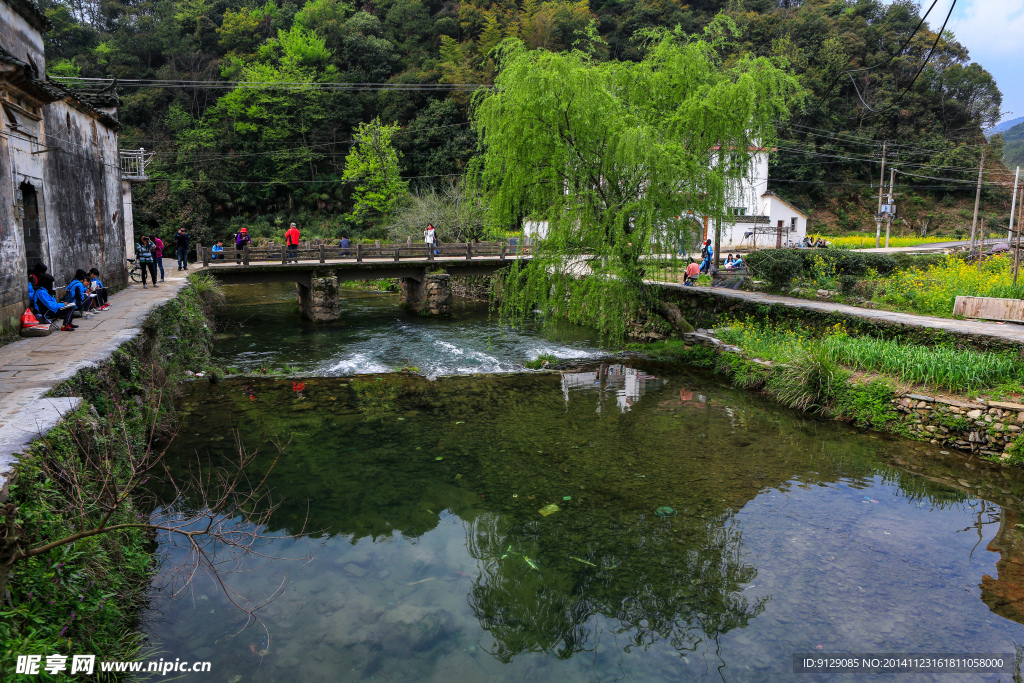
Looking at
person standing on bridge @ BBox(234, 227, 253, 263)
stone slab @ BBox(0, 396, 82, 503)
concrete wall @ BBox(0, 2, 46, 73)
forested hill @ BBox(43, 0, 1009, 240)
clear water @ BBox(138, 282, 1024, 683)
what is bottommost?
clear water @ BBox(138, 282, 1024, 683)

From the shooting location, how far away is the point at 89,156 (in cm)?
1600

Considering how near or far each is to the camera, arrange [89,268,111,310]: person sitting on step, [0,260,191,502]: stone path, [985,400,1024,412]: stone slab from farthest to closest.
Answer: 1. [89,268,111,310]: person sitting on step
2. [985,400,1024,412]: stone slab
3. [0,260,191,502]: stone path

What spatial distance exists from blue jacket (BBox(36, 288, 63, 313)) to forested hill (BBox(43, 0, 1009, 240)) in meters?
32.1

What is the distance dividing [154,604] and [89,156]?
15.0m

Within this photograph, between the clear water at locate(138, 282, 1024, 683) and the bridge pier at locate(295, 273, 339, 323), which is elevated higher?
the bridge pier at locate(295, 273, 339, 323)

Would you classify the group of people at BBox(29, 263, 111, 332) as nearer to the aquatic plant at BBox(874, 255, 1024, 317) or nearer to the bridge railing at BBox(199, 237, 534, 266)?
the bridge railing at BBox(199, 237, 534, 266)

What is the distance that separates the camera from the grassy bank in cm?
389

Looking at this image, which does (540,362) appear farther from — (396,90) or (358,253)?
(396,90)

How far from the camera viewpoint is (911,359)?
1100 cm

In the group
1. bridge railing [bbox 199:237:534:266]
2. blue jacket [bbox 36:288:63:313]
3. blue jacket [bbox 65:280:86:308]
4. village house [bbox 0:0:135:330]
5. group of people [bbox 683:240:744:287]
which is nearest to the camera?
village house [bbox 0:0:135:330]

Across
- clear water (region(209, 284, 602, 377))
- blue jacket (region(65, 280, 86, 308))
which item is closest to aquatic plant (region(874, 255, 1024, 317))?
clear water (region(209, 284, 602, 377))

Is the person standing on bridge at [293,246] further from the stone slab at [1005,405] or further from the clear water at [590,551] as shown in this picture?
the stone slab at [1005,405]

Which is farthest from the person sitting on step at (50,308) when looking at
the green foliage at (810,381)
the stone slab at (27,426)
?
the green foliage at (810,381)

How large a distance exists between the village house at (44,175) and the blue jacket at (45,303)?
27cm
